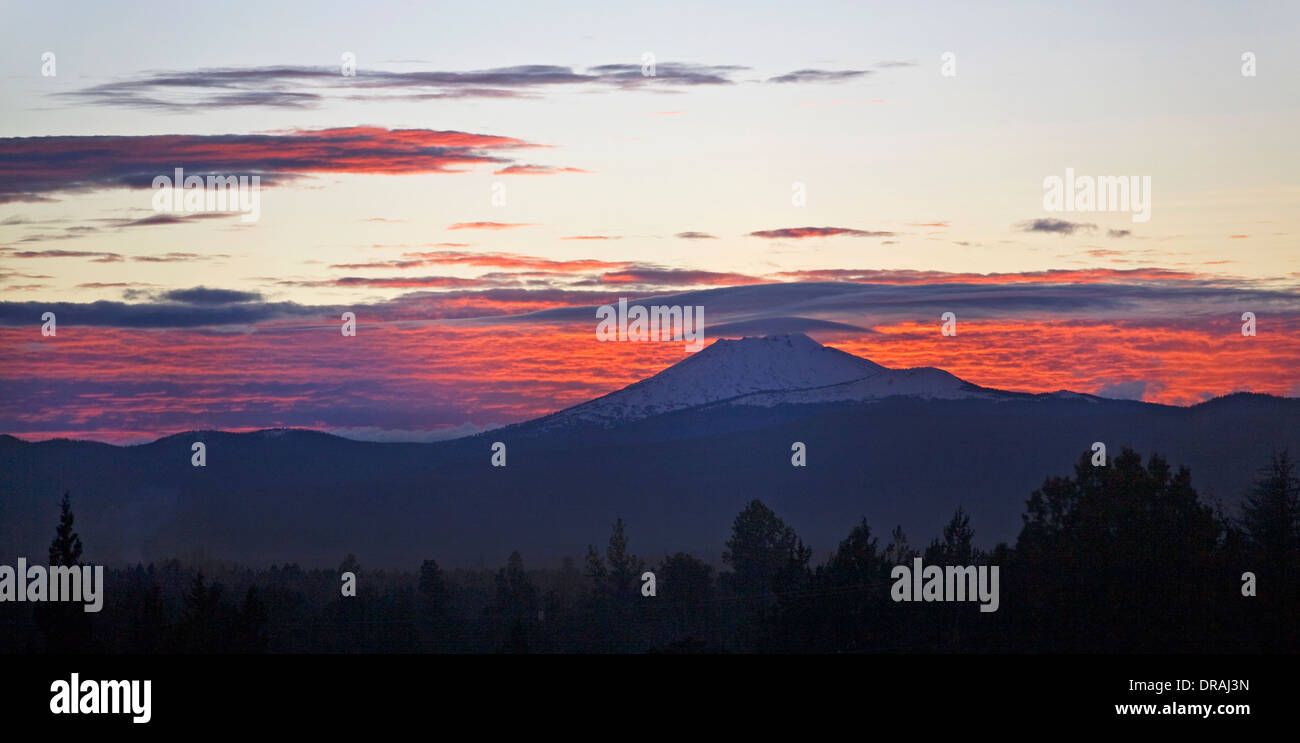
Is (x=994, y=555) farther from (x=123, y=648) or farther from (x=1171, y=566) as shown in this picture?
→ (x=123, y=648)

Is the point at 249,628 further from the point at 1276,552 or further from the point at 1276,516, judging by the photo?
the point at 1276,516

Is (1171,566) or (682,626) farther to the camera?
(682,626)

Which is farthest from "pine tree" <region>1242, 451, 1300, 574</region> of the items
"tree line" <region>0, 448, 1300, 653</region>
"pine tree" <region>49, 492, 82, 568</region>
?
"pine tree" <region>49, 492, 82, 568</region>

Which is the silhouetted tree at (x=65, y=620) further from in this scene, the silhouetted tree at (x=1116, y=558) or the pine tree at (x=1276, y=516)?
the pine tree at (x=1276, y=516)

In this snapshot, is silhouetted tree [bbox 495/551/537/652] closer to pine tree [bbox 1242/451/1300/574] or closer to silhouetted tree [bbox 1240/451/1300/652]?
pine tree [bbox 1242/451/1300/574]

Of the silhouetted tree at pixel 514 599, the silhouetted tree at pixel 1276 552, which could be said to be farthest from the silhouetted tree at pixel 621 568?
the silhouetted tree at pixel 1276 552

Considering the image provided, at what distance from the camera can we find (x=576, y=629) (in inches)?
4417

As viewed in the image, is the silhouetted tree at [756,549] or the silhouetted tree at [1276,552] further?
the silhouetted tree at [756,549]

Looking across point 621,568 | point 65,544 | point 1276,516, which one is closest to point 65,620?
point 65,544

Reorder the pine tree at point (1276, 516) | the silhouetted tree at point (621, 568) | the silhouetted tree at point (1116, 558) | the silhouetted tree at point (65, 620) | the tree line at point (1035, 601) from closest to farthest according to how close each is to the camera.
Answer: the tree line at point (1035, 601) < the silhouetted tree at point (1116, 558) < the silhouetted tree at point (65, 620) < the pine tree at point (1276, 516) < the silhouetted tree at point (621, 568)
